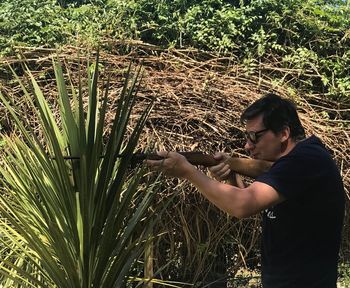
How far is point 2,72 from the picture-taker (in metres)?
4.53

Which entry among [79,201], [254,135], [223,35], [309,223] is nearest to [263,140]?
[254,135]

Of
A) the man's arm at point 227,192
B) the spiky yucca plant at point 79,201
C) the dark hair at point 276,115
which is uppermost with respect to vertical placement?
the dark hair at point 276,115

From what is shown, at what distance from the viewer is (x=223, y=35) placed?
5074 millimetres

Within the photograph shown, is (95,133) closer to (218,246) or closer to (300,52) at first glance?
(218,246)

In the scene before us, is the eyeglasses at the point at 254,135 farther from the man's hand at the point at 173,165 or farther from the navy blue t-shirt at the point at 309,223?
the man's hand at the point at 173,165

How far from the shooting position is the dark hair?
2.48 meters

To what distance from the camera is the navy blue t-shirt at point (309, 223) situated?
229 cm

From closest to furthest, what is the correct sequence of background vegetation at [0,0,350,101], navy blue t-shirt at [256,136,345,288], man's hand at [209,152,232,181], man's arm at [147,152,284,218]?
man's arm at [147,152,284,218]
navy blue t-shirt at [256,136,345,288]
man's hand at [209,152,232,181]
background vegetation at [0,0,350,101]

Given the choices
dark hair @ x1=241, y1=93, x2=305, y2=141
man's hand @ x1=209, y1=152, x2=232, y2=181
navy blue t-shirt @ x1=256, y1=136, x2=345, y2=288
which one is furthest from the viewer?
man's hand @ x1=209, y1=152, x2=232, y2=181

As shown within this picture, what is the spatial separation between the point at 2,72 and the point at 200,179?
118 inches

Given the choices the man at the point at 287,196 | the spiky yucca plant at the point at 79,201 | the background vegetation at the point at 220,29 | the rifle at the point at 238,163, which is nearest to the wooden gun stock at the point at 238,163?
the rifle at the point at 238,163

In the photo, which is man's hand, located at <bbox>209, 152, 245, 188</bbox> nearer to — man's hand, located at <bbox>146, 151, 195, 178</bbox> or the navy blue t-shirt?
the navy blue t-shirt

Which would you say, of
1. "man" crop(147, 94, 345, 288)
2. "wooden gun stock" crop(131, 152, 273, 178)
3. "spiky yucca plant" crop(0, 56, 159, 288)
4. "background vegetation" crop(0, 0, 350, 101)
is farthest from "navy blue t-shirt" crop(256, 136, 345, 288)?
"background vegetation" crop(0, 0, 350, 101)

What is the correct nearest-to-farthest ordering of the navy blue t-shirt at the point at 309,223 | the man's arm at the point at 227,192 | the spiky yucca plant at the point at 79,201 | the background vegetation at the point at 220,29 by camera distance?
the spiky yucca plant at the point at 79,201 → the man's arm at the point at 227,192 → the navy blue t-shirt at the point at 309,223 → the background vegetation at the point at 220,29
